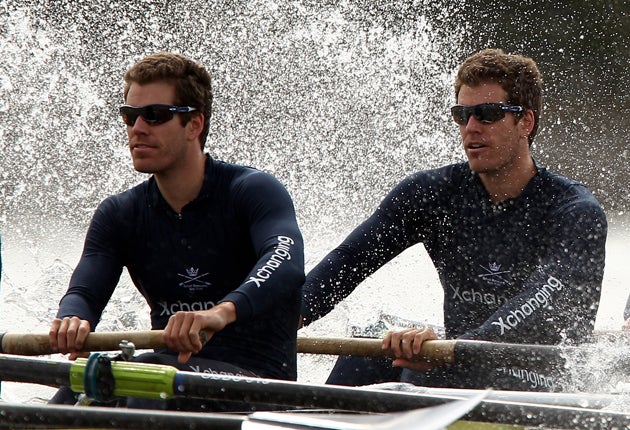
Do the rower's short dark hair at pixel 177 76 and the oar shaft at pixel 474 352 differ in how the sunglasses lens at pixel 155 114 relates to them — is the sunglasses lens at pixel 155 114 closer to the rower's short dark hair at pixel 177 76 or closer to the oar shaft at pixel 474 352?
the rower's short dark hair at pixel 177 76

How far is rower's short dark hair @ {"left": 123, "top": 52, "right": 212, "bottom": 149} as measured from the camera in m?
3.19

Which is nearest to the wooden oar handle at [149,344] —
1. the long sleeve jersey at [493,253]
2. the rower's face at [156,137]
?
the long sleeve jersey at [493,253]

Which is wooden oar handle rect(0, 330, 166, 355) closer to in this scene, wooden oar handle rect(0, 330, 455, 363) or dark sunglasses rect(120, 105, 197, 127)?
wooden oar handle rect(0, 330, 455, 363)

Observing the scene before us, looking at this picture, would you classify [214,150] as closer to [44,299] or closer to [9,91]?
[9,91]

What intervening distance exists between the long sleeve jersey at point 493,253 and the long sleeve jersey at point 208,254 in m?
0.48

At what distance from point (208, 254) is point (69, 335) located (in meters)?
0.50

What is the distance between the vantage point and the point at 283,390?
238cm

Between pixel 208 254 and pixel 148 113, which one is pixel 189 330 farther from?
pixel 148 113

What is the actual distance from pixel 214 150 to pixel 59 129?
192 centimetres

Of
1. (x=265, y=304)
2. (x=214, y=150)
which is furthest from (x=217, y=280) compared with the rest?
(x=214, y=150)

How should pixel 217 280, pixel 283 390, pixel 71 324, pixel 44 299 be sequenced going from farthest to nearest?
pixel 44 299, pixel 217 280, pixel 71 324, pixel 283 390

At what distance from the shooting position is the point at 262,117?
895 cm

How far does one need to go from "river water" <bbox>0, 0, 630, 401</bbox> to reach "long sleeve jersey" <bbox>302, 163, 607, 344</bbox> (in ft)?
5.78

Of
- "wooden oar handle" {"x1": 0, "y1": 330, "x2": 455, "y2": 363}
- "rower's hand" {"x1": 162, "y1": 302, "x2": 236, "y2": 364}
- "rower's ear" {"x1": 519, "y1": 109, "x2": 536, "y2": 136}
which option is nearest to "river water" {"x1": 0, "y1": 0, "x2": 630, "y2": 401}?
"rower's ear" {"x1": 519, "y1": 109, "x2": 536, "y2": 136}
